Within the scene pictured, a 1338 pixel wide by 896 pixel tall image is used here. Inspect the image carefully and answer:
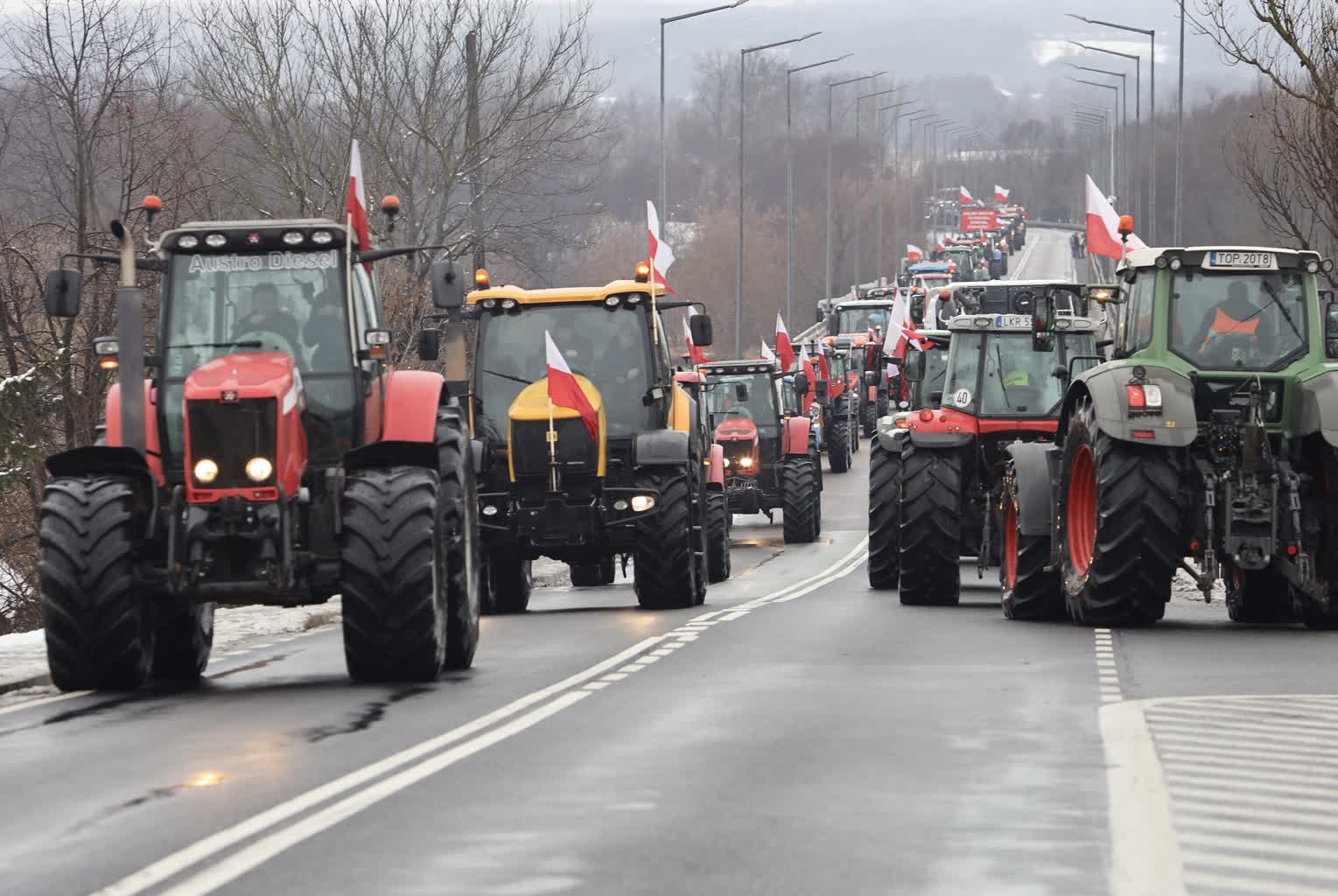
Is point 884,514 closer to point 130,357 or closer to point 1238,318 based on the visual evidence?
point 1238,318

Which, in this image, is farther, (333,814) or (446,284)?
(446,284)

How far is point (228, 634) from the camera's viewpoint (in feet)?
66.2

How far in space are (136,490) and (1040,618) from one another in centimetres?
887

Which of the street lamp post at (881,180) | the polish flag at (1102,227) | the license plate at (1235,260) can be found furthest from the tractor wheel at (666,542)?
the street lamp post at (881,180)

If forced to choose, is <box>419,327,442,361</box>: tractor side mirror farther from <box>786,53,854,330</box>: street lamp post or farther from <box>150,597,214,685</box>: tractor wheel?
<box>786,53,854,330</box>: street lamp post

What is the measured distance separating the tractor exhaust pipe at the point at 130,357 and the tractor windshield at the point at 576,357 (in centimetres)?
872

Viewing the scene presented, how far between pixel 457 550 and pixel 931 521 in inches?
319

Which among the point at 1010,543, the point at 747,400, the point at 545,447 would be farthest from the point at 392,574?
the point at 747,400

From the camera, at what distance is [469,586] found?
614 inches

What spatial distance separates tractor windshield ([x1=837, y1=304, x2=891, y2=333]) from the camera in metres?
65.8

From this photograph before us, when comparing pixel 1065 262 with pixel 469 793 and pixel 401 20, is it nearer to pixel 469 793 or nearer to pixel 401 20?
pixel 401 20

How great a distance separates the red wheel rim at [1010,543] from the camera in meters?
21.2

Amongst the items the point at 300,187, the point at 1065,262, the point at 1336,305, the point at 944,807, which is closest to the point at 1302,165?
the point at 1336,305

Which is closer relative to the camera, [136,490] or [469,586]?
[136,490]
